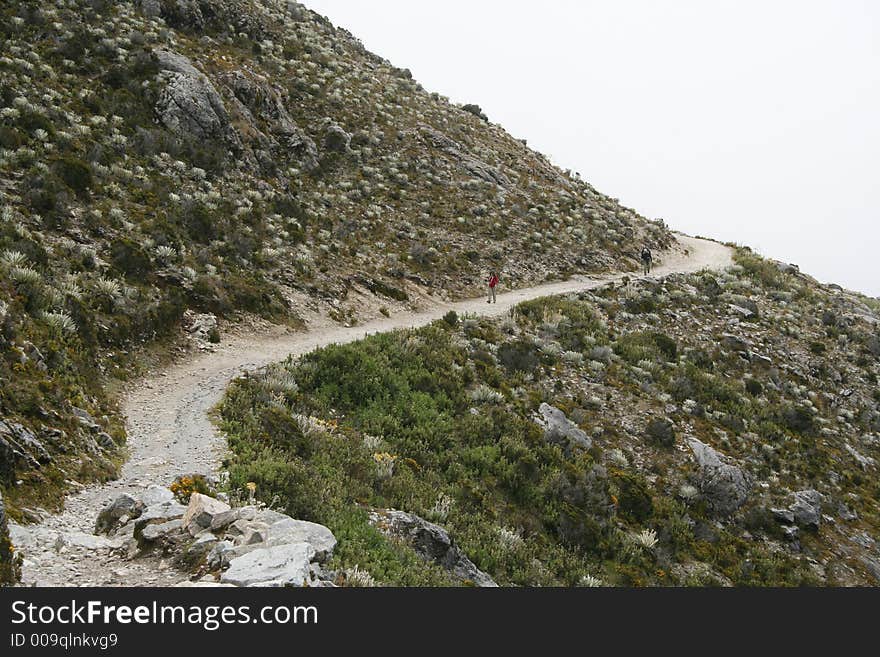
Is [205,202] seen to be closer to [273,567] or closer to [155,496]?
[155,496]

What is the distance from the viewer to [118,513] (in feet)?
26.2

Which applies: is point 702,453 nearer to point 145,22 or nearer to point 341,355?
point 341,355

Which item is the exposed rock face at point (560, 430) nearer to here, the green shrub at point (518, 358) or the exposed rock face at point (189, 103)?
A: the green shrub at point (518, 358)

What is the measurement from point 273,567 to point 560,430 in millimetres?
12516

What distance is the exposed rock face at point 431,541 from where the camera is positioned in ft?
30.8

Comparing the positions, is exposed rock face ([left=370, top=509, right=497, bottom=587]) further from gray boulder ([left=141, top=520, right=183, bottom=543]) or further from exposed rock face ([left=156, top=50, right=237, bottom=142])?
exposed rock face ([left=156, top=50, right=237, bottom=142])

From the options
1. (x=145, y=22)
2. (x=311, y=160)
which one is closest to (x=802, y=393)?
(x=311, y=160)

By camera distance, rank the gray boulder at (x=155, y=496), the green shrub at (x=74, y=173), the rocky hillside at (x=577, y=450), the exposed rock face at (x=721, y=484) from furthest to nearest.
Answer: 1. the green shrub at (x=74, y=173)
2. the exposed rock face at (x=721, y=484)
3. the rocky hillside at (x=577, y=450)
4. the gray boulder at (x=155, y=496)

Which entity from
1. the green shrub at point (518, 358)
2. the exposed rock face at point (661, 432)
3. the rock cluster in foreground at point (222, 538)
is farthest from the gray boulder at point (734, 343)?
the rock cluster in foreground at point (222, 538)

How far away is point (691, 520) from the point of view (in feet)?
52.5

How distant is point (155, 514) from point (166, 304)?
1061 centimetres

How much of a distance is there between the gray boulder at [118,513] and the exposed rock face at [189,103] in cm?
2235

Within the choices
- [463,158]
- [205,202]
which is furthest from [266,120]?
[463,158]

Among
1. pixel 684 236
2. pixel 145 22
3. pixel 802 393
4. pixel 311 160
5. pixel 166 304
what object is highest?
pixel 684 236
